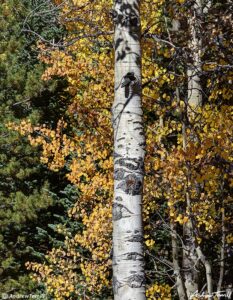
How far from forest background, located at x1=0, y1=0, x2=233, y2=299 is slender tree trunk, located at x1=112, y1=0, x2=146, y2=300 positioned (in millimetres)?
309

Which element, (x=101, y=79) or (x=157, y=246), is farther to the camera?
(x=157, y=246)

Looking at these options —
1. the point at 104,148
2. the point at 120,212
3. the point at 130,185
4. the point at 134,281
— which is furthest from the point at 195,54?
the point at 134,281

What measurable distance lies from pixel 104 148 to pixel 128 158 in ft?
19.4

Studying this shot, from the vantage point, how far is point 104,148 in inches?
363

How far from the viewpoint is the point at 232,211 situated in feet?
27.9

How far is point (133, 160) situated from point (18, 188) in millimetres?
11507

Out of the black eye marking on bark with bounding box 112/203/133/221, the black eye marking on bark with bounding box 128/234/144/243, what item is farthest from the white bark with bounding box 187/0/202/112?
the black eye marking on bark with bounding box 128/234/144/243

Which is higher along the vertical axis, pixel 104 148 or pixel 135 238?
pixel 104 148

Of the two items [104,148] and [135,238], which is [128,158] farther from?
[104,148]

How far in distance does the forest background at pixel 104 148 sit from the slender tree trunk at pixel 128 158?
31 cm

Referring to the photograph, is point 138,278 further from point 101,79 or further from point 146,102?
point 101,79

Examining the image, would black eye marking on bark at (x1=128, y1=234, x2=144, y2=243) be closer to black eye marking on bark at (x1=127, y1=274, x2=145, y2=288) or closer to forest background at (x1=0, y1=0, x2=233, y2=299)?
black eye marking on bark at (x1=127, y1=274, x2=145, y2=288)

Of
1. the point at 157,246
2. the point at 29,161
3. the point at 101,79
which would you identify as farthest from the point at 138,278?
the point at 29,161

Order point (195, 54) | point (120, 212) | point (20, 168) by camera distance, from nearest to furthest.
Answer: point (120, 212) < point (195, 54) < point (20, 168)
